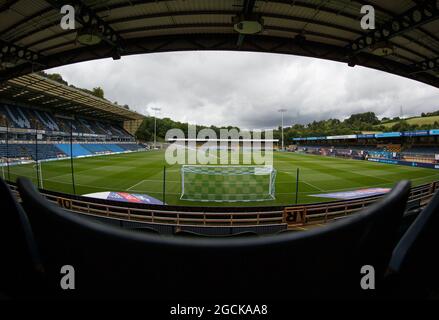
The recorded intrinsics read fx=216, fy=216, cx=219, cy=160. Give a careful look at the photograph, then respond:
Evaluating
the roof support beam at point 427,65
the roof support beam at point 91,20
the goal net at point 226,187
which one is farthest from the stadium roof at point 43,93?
the roof support beam at point 427,65

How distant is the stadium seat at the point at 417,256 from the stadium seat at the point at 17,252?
1752 millimetres

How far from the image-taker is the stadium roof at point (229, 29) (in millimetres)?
6340

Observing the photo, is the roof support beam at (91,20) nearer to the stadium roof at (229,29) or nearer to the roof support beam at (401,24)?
the stadium roof at (229,29)

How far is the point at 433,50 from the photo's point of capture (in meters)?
8.48

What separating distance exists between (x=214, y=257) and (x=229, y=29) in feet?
27.5

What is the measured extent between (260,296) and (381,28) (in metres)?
9.26

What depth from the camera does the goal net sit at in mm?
15125

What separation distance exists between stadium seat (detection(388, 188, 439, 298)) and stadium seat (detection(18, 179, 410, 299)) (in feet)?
1.34

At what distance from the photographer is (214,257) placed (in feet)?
1.69

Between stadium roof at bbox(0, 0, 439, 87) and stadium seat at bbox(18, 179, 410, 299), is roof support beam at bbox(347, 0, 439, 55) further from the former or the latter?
stadium seat at bbox(18, 179, 410, 299)

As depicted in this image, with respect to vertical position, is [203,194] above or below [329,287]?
below

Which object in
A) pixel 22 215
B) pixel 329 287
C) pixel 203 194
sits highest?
pixel 22 215
